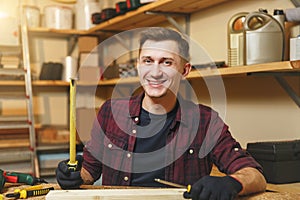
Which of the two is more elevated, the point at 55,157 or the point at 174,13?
the point at 174,13

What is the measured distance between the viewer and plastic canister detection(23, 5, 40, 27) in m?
3.42

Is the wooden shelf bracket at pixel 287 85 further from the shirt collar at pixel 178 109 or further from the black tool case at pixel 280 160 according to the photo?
the shirt collar at pixel 178 109

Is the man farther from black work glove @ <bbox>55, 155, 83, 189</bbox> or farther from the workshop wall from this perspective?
the workshop wall

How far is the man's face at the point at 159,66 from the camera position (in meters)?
1.38

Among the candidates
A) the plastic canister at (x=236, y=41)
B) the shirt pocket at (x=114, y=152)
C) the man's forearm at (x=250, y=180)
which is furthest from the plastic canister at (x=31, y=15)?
the man's forearm at (x=250, y=180)

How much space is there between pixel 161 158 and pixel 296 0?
904 mm

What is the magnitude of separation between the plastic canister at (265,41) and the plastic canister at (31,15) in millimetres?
2153

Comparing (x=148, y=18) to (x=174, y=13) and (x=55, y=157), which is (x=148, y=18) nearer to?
(x=174, y=13)

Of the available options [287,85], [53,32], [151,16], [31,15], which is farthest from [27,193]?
[31,15]

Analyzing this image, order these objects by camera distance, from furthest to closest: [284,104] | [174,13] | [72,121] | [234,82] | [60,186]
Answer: [174,13] → [234,82] → [284,104] → [60,186] → [72,121]

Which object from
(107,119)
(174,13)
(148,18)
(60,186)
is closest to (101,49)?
(148,18)

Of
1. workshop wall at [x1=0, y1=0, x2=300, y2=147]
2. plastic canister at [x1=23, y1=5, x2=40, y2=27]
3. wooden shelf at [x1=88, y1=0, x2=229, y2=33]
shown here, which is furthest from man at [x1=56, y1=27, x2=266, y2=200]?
plastic canister at [x1=23, y1=5, x2=40, y2=27]

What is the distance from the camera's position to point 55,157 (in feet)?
11.0

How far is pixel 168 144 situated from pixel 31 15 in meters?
2.33
